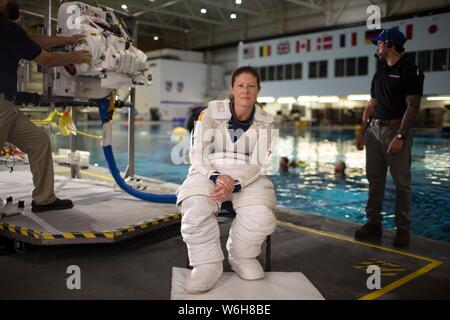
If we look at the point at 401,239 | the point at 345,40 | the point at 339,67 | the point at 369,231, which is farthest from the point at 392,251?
the point at 339,67

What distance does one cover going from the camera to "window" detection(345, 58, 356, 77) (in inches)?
1123

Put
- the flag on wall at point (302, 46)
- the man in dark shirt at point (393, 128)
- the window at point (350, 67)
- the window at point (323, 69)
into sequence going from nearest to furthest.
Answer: the man in dark shirt at point (393, 128)
the window at point (350, 67)
the window at point (323, 69)
the flag on wall at point (302, 46)

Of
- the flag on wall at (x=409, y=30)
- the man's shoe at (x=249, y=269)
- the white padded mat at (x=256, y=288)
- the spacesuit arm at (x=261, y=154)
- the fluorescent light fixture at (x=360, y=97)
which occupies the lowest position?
the white padded mat at (x=256, y=288)

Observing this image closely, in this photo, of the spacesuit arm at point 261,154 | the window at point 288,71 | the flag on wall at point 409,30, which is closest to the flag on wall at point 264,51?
the window at point 288,71

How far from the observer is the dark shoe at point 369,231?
411 cm

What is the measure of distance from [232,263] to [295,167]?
7.24 m

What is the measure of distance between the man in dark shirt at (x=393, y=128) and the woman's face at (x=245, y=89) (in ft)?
5.05

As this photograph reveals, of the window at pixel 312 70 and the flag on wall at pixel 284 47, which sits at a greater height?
the flag on wall at pixel 284 47

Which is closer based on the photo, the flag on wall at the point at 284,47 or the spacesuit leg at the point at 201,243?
the spacesuit leg at the point at 201,243

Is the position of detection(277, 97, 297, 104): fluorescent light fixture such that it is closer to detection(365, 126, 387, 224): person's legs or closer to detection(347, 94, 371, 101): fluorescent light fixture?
detection(347, 94, 371, 101): fluorescent light fixture

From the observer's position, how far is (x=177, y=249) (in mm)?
3713

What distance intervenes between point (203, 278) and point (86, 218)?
5.24ft

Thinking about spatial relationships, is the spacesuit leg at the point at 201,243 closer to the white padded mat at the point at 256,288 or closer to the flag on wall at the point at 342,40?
the white padded mat at the point at 256,288
